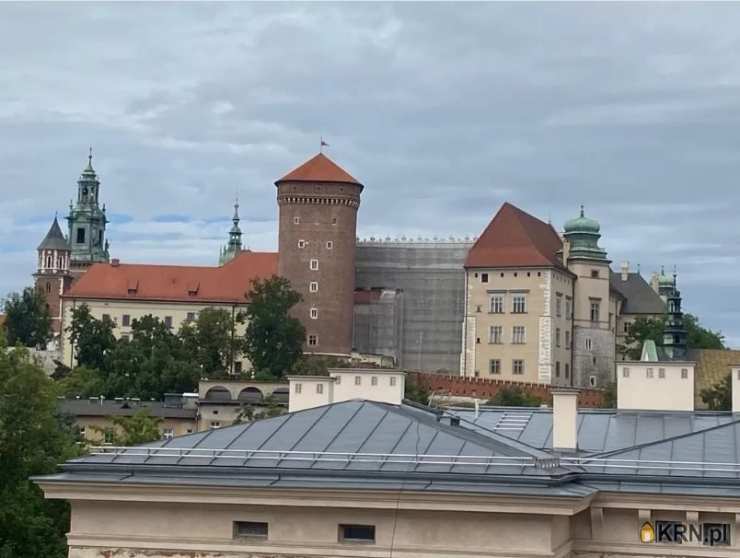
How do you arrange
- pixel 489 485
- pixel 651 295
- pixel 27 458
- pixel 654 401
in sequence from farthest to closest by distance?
1. pixel 651 295
2. pixel 27 458
3. pixel 654 401
4. pixel 489 485

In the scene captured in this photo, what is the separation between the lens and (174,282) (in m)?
128

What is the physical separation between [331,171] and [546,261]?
16.6 metres

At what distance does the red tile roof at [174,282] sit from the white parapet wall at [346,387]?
100 metres

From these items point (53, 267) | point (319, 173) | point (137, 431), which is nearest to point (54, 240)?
point (53, 267)

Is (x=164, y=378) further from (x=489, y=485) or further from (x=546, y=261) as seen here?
(x=489, y=485)

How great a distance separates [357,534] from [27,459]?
19.2 m

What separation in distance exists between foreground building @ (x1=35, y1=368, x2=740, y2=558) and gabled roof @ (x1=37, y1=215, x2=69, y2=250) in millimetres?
126543

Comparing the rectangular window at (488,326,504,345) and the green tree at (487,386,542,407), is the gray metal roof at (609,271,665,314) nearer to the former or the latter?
the rectangular window at (488,326,504,345)

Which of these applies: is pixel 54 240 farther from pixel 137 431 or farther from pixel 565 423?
→ pixel 565 423

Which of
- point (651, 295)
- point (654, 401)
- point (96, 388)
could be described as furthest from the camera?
point (651, 295)

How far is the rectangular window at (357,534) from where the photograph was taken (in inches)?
673

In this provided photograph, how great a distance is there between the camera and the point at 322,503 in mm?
16969

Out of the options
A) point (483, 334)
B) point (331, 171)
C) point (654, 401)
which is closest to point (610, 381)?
point (483, 334)

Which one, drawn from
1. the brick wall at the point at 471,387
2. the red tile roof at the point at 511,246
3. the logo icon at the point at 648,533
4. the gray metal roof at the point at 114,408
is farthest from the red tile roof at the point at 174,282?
the logo icon at the point at 648,533
